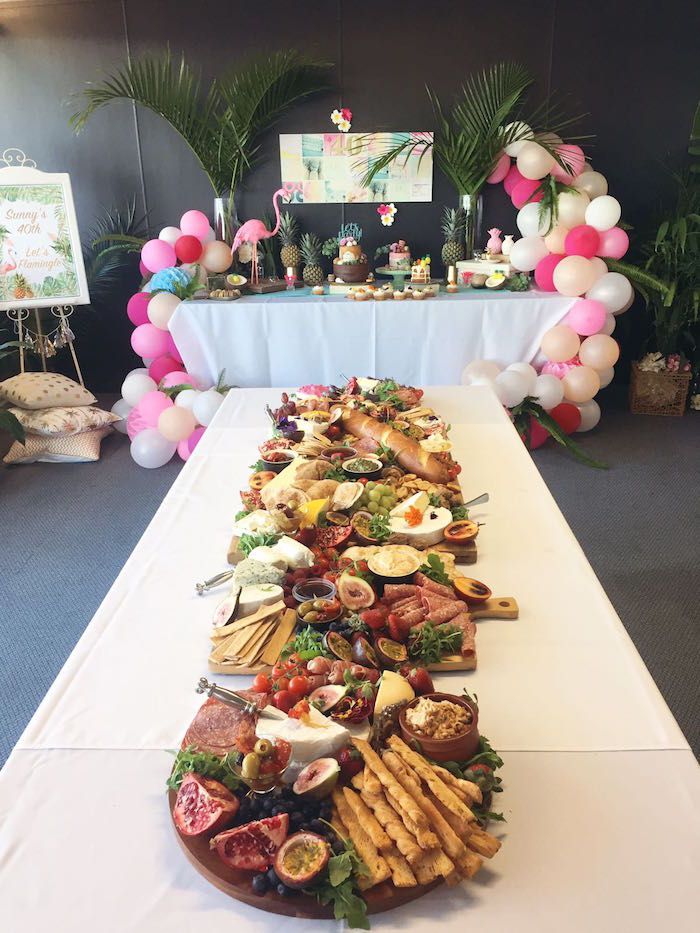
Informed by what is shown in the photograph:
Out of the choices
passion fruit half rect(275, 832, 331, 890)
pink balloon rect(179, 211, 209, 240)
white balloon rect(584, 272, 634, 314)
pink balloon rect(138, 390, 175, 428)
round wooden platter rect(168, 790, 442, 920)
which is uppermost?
pink balloon rect(179, 211, 209, 240)

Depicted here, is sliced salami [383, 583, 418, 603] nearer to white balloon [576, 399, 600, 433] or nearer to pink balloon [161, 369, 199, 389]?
pink balloon [161, 369, 199, 389]

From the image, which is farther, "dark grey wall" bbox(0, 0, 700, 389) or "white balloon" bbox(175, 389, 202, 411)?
"dark grey wall" bbox(0, 0, 700, 389)

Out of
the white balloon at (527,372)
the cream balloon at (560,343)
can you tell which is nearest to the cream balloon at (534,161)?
the cream balloon at (560,343)

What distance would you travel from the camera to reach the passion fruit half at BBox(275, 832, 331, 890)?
87 cm

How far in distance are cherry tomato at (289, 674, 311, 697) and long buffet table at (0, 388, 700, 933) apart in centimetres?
15

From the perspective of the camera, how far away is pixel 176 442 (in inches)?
161

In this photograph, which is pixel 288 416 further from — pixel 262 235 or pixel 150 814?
pixel 262 235

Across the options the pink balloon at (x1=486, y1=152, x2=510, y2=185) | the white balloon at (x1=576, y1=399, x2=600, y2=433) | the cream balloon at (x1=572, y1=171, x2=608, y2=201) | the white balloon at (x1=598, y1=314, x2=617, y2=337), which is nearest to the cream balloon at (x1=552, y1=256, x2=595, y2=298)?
the white balloon at (x1=598, y1=314, x2=617, y2=337)

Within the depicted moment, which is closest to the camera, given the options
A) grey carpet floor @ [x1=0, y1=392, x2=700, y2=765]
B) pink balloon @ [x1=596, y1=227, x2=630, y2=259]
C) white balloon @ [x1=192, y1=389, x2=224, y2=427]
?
grey carpet floor @ [x1=0, y1=392, x2=700, y2=765]

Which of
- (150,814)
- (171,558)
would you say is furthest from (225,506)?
(150,814)

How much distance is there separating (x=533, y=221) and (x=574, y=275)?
0.45 metres

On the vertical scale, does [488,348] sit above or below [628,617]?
above

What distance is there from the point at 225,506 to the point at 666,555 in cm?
203

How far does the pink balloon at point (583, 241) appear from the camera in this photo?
4.00 meters
